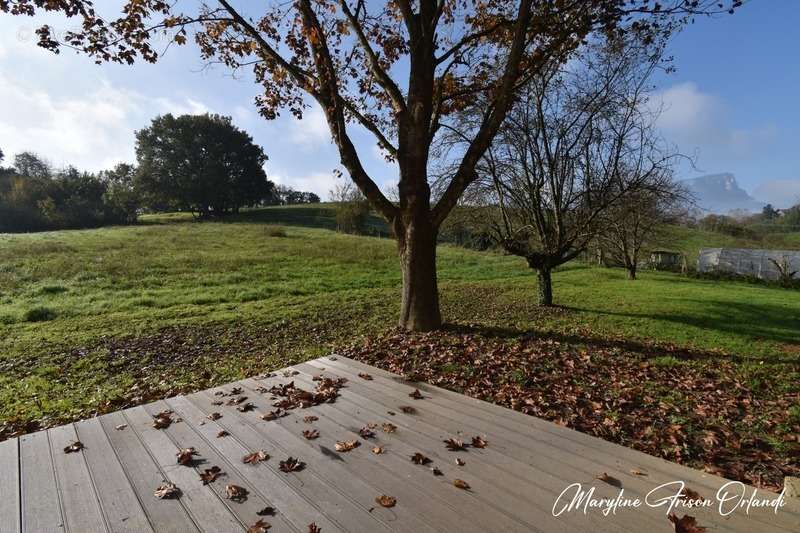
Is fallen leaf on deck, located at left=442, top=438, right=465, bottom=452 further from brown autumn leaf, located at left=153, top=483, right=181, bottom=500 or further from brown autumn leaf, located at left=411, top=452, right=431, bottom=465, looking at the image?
brown autumn leaf, located at left=153, top=483, right=181, bottom=500

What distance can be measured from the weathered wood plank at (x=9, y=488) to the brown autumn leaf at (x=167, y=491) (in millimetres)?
724

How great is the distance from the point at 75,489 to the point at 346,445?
1923mm

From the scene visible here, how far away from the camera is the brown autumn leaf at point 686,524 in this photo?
7.04ft

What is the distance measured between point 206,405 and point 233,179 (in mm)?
50897

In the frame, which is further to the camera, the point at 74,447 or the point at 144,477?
the point at 74,447

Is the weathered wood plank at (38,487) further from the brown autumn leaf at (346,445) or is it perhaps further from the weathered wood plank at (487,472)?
the weathered wood plank at (487,472)

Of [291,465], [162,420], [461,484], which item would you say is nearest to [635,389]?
[461,484]

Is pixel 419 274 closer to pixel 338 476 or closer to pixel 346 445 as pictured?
pixel 346 445

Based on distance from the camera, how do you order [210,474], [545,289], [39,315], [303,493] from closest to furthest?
[303,493]
[210,474]
[39,315]
[545,289]

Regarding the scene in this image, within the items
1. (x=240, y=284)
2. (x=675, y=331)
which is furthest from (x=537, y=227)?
(x=240, y=284)

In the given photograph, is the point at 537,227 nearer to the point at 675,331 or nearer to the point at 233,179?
the point at 675,331

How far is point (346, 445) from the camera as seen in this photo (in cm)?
317

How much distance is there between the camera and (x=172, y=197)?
4494cm

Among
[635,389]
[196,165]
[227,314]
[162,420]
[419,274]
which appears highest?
[196,165]
